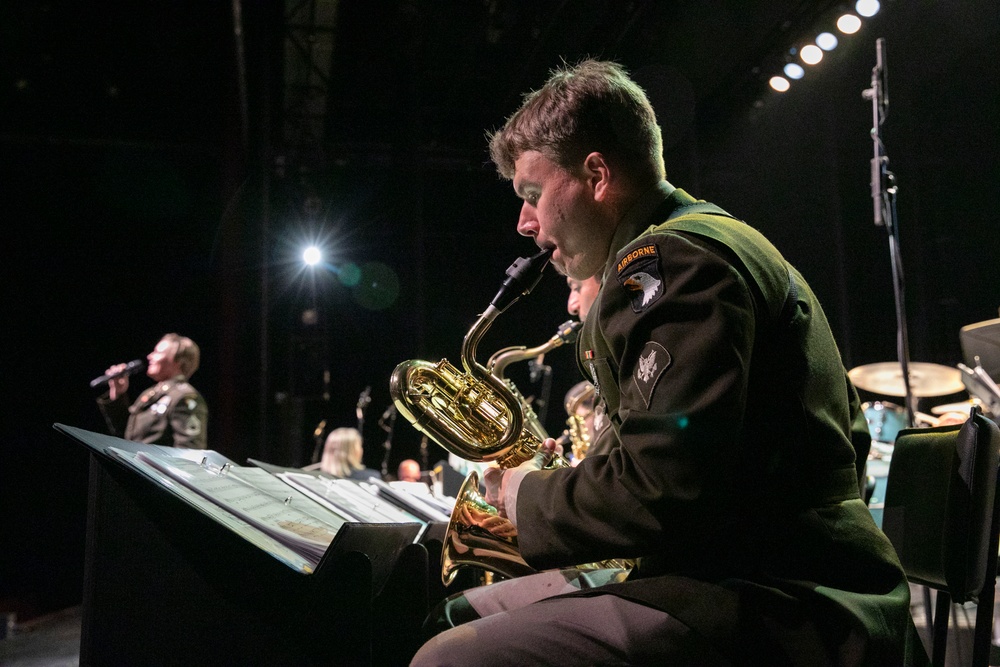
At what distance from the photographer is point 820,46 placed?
6.24 meters

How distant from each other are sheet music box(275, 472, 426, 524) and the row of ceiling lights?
18.0 ft

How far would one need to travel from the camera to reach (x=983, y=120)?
7477 millimetres

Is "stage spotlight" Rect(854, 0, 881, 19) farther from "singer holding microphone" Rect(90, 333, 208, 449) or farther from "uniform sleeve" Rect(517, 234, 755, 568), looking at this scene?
"singer holding microphone" Rect(90, 333, 208, 449)

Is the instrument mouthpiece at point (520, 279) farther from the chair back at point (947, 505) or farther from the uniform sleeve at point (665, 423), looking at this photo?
the chair back at point (947, 505)

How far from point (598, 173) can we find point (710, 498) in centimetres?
80

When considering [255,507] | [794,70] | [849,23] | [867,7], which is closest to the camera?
[255,507]

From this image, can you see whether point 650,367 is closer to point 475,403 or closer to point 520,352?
point 475,403

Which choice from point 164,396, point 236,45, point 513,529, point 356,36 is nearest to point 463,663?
point 513,529

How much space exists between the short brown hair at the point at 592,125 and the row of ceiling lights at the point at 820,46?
16.8 feet

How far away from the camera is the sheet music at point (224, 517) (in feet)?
4.25

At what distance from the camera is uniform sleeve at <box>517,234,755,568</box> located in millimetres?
1145

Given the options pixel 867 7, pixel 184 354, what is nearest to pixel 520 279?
pixel 867 7

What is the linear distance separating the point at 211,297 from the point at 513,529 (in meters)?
8.91

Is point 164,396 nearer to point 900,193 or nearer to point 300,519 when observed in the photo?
point 300,519
